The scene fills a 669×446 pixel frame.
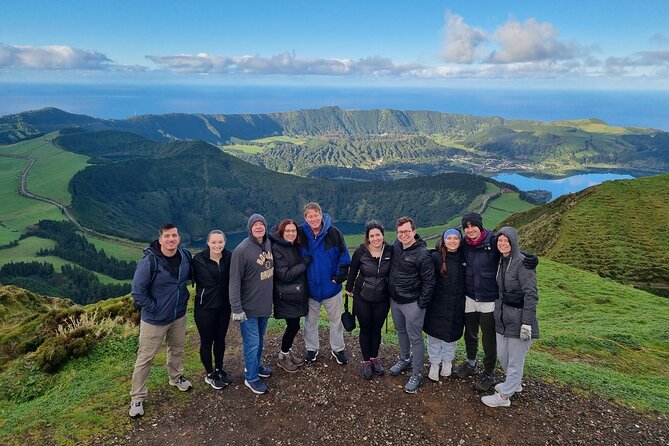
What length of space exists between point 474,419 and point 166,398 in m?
7.04

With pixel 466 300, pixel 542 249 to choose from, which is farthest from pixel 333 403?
pixel 542 249

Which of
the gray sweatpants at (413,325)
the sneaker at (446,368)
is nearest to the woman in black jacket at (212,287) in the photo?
the gray sweatpants at (413,325)

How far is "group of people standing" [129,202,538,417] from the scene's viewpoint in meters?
8.71

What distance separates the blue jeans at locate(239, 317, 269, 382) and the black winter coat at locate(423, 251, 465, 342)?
162 inches

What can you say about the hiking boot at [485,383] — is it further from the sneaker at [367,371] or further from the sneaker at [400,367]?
the sneaker at [367,371]

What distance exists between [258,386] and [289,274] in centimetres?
286

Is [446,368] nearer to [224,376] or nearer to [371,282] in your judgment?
[371,282]

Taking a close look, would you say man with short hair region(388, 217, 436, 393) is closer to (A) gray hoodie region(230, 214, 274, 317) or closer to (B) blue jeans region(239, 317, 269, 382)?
(A) gray hoodie region(230, 214, 274, 317)

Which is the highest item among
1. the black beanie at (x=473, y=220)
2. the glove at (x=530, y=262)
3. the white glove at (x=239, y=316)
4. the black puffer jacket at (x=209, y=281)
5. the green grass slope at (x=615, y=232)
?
the black beanie at (x=473, y=220)

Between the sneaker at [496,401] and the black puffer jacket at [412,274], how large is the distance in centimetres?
253

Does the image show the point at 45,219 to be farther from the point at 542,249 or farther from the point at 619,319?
the point at 619,319

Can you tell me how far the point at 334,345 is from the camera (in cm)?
1104

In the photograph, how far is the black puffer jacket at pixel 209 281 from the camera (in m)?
9.15

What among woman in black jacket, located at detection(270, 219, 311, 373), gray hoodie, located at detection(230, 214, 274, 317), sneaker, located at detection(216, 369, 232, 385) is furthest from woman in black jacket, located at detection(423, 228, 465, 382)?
sneaker, located at detection(216, 369, 232, 385)
